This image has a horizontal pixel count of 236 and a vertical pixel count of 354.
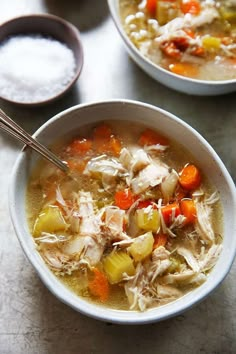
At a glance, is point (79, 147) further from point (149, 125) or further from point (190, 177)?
point (190, 177)

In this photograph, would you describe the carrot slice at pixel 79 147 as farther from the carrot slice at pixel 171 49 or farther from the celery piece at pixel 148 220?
the carrot slice at pixel 171 49

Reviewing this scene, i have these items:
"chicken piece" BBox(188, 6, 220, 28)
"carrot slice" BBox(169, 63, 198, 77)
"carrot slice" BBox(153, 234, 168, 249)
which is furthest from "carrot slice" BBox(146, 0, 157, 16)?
"carrot slice" BBox(153, 234, 168, 249)

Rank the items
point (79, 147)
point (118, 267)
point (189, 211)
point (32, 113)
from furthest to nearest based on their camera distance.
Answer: point (32, 113)
point (79, 147)
point (189, 211)
point (118, 267)

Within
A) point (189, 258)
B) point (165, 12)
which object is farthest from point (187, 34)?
point (189, 258)

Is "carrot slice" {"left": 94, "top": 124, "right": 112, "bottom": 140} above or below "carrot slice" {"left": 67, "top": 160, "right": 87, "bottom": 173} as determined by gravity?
above

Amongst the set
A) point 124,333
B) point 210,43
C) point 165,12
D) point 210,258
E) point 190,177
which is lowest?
point 124,333

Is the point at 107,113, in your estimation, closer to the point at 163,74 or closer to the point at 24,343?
the point at 163,74

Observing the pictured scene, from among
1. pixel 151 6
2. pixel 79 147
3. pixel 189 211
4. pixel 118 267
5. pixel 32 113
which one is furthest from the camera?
pixel 151 6

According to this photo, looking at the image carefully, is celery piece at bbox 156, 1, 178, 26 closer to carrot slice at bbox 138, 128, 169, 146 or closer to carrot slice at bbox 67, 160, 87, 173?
carrot slice at bbox 138, 128, 169, 146
